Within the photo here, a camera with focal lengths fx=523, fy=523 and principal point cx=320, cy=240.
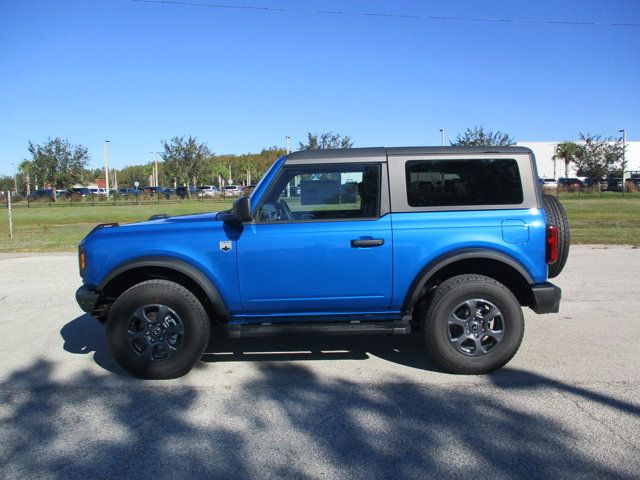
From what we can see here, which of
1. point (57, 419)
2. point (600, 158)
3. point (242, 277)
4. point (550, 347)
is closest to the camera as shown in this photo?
point (57, 419)

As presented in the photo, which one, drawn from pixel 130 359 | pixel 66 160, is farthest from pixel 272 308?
pixel 66 160

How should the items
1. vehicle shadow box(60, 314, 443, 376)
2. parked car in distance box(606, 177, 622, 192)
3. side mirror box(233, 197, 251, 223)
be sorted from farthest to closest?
parked car in distance box(606, 177, 622, 192) → vehicle shadow box(60, 314, 443, 376) → side mirror box(233, 197, 251, 223)

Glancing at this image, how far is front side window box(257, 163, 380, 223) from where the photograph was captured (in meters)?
4.32

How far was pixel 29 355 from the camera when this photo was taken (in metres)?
5.03

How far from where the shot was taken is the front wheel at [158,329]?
4195mm

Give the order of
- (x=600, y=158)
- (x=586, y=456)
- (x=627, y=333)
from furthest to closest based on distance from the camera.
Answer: (x=600, y=158)
(x=627, y=333)
(x=586, y=456)

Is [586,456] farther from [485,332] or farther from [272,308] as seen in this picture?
[272,308]

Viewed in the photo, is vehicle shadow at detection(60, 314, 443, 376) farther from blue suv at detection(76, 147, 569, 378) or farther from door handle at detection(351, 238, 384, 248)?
door handle at detection(351, 238, 384, 248)

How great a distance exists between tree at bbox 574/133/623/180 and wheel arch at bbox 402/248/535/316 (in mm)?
53829

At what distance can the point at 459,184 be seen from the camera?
430 cm

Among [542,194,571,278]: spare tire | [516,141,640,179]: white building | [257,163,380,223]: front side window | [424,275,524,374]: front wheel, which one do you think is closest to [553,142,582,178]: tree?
[516,141,640,179]: white building

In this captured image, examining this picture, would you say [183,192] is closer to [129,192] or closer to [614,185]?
[129,192]

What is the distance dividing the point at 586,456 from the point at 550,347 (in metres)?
2.08

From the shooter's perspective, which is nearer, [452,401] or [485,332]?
[452,401]
